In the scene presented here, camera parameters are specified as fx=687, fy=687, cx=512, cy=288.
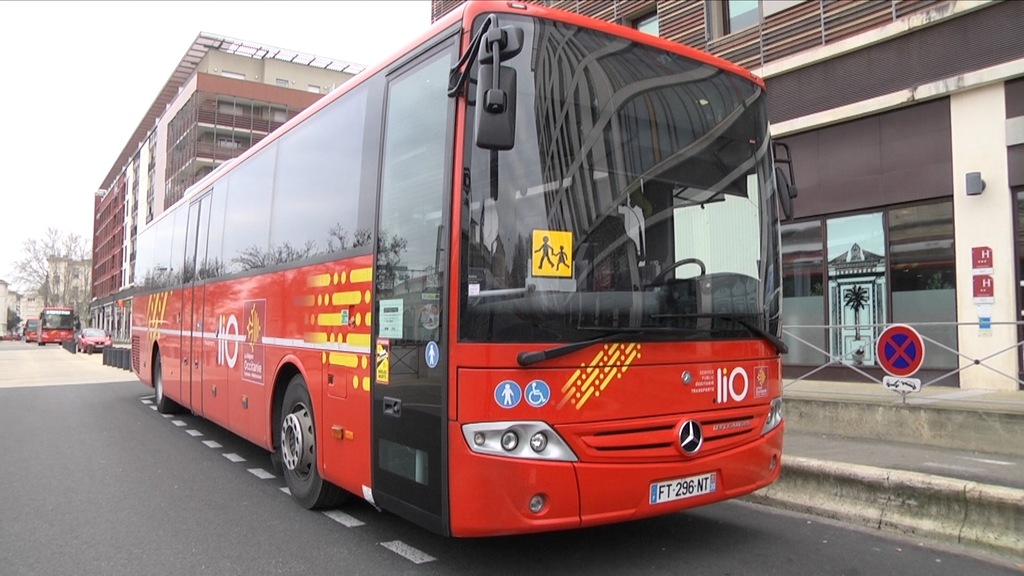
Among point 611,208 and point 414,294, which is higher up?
point 611,208

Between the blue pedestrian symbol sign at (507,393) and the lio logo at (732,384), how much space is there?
1.43 meters

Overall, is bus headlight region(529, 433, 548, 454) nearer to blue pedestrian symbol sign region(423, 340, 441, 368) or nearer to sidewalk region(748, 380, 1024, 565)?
blue pedestrian symbol sign region(423, 340, 441, 368)

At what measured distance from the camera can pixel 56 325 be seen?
196 feet

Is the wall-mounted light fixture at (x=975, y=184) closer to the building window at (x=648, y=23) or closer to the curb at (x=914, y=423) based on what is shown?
the curb at (x=914, y=423)

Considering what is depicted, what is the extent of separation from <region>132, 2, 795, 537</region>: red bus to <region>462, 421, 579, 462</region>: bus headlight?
0.01m

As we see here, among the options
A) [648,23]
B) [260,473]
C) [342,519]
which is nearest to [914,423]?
[342,519]

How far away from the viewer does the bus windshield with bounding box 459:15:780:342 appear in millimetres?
3662

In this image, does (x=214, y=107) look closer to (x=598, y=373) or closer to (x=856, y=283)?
(x=856, y=283)

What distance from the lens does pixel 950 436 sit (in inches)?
289

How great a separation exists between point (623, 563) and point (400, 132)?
3.13 meters

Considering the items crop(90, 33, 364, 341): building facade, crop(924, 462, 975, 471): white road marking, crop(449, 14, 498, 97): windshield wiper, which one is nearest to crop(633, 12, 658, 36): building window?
crop(924, 462, 975, 471): white road marking

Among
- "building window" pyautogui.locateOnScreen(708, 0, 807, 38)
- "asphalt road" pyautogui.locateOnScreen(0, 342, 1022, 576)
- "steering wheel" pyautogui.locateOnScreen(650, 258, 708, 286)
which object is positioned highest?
"building window" pyautogui.locateOnScreen(708, 0, 807, 38)

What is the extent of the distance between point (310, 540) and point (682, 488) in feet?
8.79

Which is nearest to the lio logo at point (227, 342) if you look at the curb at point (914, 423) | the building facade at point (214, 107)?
the curb at point (914, 423)
